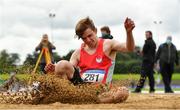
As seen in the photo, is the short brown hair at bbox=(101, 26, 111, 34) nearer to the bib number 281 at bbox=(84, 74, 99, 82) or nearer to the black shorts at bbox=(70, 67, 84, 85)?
the bib number 281 at bbox=(84, 74, 99, 82)

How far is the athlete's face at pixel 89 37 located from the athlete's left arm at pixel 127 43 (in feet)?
0.97

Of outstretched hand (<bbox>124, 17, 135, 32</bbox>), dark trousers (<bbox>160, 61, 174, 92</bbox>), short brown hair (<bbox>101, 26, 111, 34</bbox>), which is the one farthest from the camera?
dark trousers (<bbox>160, 61, 174, 92</bbox>)

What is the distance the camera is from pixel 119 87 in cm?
842

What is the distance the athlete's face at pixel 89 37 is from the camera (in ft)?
26.9

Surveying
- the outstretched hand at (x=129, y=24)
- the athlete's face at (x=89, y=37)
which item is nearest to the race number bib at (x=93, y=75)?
the athlete's face at (x=89, y=37)

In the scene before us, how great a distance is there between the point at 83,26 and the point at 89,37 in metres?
0.17

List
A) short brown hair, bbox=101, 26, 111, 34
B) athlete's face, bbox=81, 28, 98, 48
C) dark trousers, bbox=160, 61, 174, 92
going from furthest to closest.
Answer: dark trousers, bbox=160, 61, 174, 92 → short brown hair, bbox=101, 26, 111, 34 → athlete's face, bbox=81, 28, 98, 48

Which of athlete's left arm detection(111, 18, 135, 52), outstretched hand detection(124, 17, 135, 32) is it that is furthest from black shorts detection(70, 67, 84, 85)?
outstretched hand detection(124, 17, 135, 32)

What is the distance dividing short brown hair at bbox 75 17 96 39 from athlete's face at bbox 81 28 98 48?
0.15 feet

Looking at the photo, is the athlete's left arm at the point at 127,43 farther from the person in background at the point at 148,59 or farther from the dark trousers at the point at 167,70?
the dark trousers at the point at 167,70

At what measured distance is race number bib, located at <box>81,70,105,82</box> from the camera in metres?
8.29

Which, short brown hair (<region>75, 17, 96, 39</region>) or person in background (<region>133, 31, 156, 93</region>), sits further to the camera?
person in background (<region>133, 31, 156, 93</region>)

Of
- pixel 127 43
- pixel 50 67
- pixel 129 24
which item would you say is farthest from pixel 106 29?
pixel 129 24

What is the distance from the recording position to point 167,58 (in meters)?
18.0
